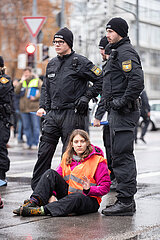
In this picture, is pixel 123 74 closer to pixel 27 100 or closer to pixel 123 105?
pixel 123 105

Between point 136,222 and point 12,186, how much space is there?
2927mm

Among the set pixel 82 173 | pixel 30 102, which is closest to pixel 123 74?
pixel 82 173

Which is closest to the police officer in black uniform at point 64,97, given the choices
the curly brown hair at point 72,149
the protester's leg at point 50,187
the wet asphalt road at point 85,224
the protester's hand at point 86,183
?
the curly brown hair at point 72,149

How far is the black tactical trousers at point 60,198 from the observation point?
5.97 metres

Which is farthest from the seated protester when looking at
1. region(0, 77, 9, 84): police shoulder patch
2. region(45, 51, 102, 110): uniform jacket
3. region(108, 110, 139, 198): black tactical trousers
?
region(0, 77, 9, 84): police shoulder patch

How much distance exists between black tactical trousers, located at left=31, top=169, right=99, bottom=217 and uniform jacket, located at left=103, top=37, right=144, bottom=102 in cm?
101

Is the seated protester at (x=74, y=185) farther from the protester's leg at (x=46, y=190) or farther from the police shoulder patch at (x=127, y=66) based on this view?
the police shoulder patch at (x=127, y=66)

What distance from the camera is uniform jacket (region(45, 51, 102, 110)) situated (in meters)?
7.04

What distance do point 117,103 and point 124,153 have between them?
0.51 metres

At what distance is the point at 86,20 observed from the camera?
42938 mm

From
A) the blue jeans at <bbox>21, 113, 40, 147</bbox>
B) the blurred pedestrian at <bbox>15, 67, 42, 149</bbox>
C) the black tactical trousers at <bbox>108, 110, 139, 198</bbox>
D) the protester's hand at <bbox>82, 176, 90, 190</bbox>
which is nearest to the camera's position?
the protester's hand at <bbox>82, 176, 90, 190</bbox>

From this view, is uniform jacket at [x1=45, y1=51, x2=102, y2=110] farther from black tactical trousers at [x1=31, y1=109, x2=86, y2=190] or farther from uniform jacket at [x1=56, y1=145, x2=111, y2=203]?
uniform jacket at [x1=56, y1=145, x2=111, y2=203]

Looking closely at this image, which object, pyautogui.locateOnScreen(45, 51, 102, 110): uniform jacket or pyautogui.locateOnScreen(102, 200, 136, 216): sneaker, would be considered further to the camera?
pyautogui.locateOnScreen(45, 51, 102, 110): uniform jacket

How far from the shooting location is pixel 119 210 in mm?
6129
